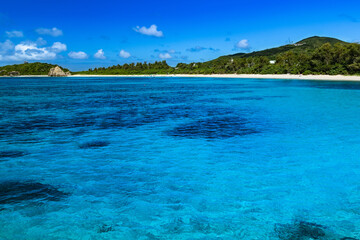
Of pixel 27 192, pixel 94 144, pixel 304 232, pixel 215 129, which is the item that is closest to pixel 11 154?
pixel 94 144

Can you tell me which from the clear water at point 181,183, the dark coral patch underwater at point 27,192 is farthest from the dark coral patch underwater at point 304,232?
the dark coral patch underwater at point 27,192

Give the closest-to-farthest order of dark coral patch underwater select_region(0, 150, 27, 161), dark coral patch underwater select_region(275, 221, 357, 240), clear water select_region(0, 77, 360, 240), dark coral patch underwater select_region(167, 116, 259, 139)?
dark coral patch underwater select_region(275, 221, 357, 240), clear water select_region(0, 77, 360, 240), dark coral patch underwater select_region(0, 150, 27, 161), dark coral patch underwater select_region(167, 116, 259, 139)

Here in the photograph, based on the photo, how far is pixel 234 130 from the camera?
24.9 m

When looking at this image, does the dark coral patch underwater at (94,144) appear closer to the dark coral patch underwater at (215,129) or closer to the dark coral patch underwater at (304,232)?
the dark coral patch underwater at (215,129)

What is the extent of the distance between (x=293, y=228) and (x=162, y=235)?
4381 mm

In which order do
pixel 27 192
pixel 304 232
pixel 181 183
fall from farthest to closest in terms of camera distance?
pixel 181 183, pixel 27 192, pixel 304 232

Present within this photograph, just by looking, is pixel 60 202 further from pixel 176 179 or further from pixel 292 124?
pixel 292 124

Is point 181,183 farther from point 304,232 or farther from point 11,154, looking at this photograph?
point 11,154

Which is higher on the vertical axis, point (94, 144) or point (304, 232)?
point (94, 144)

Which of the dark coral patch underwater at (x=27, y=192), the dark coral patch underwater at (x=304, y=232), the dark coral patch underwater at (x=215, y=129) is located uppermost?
the dark coral patch underwater at (x=215, y=129)

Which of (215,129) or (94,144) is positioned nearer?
(94,144)

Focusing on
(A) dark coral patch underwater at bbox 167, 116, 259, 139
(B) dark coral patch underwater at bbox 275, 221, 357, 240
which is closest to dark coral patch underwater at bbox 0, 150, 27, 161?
(A) dark coral patch underwater at bbox 167, 116, 259, 139

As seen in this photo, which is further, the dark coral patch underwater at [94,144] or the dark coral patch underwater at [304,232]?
the dark coral patch underwater at [94,144]

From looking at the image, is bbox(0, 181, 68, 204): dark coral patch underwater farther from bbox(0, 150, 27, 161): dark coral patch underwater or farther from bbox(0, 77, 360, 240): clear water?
bbox(0, 150, 27, 161): dark coral patch underwater
